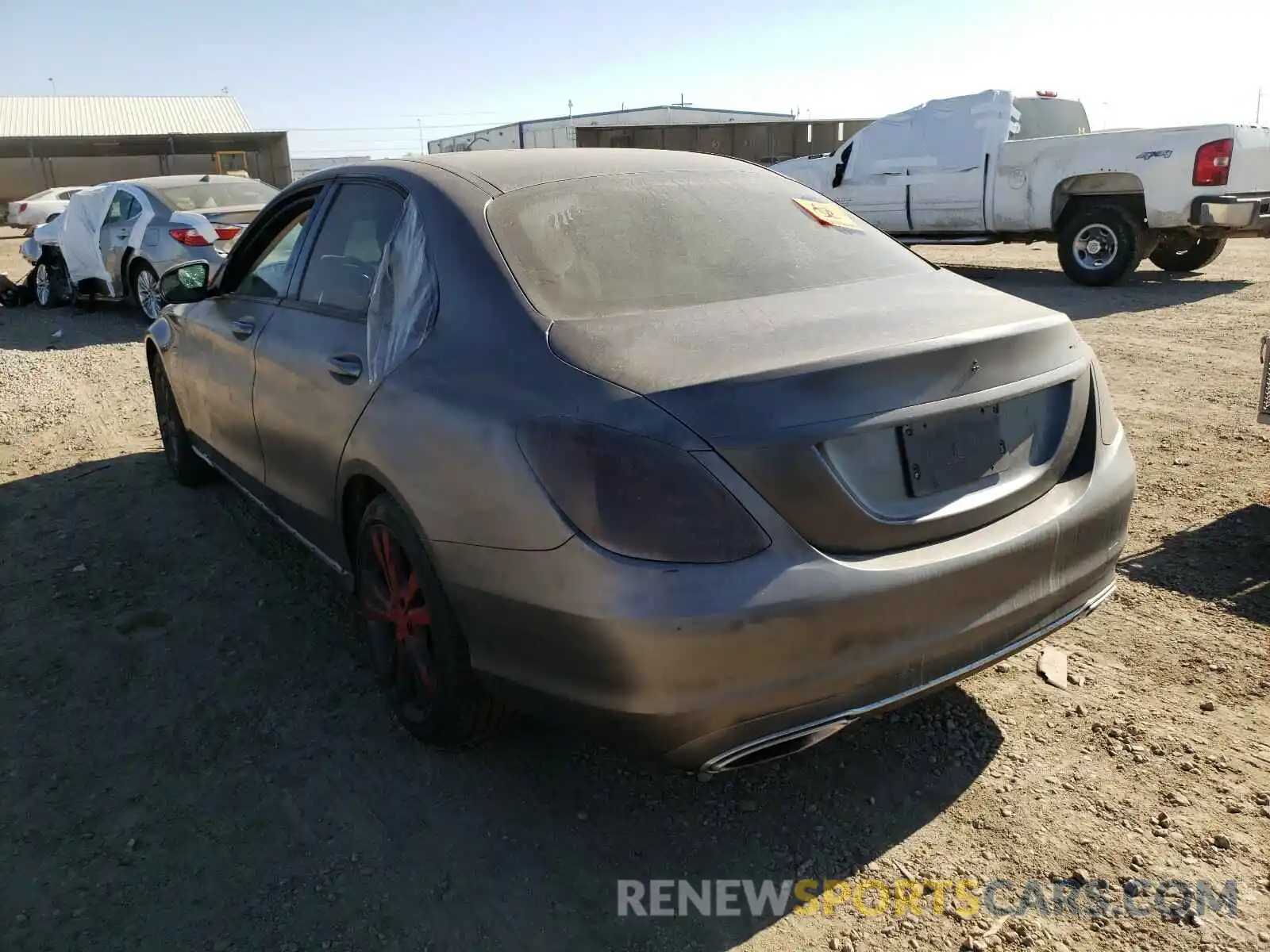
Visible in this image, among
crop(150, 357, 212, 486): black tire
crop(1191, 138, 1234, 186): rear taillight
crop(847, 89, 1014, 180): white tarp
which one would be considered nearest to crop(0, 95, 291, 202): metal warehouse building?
crop(847, 89, 1014, 180): white tarp

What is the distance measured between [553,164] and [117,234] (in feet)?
31.0

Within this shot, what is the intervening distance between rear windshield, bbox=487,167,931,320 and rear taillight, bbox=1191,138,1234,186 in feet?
27.5

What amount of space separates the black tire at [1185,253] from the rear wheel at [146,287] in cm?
1118

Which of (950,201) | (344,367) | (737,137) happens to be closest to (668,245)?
(344,367)

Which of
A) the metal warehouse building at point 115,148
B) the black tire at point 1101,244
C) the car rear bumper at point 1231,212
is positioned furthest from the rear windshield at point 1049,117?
the metal warehouse building at point 115,148

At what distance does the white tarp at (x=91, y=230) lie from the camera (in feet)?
34.6

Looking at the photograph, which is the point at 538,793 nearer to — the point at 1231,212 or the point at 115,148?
the point at 1231,212

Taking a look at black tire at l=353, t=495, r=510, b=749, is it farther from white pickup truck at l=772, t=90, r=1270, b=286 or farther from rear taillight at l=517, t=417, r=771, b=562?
white pickup truck at l=772, t=90, r=1270, b=286

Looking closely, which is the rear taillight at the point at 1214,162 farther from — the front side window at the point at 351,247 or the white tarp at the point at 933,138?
the front side window at the point at 351,247

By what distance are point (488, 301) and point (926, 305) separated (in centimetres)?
113

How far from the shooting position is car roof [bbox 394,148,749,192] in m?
3.03

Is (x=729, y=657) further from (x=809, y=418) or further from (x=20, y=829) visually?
(x=20, y=829)

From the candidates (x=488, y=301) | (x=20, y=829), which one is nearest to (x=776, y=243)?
(x=488, y=301)

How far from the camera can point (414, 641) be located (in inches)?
112
